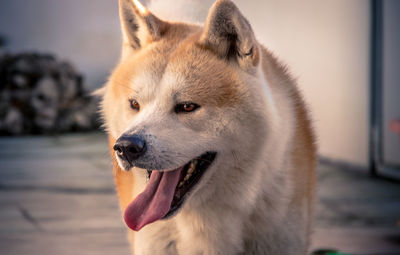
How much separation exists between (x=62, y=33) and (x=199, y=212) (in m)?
9.06

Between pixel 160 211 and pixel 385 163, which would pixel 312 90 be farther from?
pixel 160 211

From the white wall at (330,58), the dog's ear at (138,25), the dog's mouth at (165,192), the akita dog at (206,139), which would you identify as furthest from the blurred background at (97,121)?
the dog's mouth at (165,192)

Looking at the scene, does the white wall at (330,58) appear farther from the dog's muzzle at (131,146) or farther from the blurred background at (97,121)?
the dog's muzzle at (131,146)

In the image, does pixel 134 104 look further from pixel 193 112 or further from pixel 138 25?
pixel 138 25

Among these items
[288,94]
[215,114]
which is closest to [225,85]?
[215,114]

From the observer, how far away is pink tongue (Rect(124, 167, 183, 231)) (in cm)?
177

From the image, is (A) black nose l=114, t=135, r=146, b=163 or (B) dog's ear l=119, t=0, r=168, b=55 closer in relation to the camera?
(A) black nose l=114, t=135, r=146, b=163

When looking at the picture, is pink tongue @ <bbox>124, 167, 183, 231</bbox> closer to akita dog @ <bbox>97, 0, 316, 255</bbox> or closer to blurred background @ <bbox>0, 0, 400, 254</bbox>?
akita dog @ <bbox>97, 0, 316, 255</bbox>

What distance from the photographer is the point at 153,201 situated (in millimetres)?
1797

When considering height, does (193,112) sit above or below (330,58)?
above

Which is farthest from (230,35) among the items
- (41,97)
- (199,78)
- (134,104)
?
(41,97)

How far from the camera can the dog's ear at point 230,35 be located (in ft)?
5.91

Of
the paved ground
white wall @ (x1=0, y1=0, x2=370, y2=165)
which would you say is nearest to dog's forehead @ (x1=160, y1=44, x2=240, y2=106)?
the paved ground

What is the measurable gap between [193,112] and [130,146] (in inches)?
11.4
